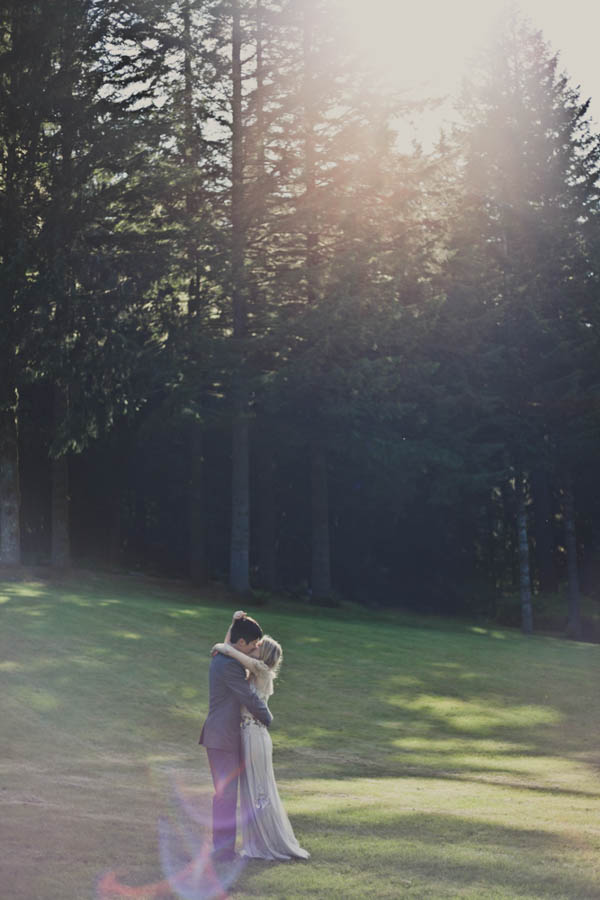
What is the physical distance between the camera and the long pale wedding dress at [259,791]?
8.73 m

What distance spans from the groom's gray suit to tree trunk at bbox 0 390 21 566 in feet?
68.0

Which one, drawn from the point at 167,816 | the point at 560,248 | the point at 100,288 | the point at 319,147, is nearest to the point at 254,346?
the point at 100,288

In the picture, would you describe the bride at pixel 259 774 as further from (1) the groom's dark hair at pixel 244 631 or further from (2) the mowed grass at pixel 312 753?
(2) the mowed grass at pixel 312 753

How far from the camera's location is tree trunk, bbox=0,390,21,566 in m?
28.4

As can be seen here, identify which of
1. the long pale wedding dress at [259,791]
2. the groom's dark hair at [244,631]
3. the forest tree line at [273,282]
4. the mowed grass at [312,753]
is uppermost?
the forest tree line at [273,282]

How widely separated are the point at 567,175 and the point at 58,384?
2169 centimetres

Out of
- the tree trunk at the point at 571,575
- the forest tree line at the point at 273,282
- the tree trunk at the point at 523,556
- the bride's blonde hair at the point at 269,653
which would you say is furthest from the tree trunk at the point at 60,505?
the bride's blonde hair at the point at 269,653

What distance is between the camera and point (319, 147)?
32906 mm

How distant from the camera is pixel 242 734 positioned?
346 inches

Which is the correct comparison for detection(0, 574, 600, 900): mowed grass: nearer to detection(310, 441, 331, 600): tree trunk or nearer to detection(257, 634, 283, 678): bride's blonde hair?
detection(257, 634, 283, 678): bride's blonde hair

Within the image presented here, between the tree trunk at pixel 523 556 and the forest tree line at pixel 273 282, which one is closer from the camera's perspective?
the forest tree line at pixel 273 282

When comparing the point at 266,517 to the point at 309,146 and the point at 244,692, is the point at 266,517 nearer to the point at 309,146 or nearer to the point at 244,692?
the point at 309,146

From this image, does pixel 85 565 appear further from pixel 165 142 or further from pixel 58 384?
pixel 165 142

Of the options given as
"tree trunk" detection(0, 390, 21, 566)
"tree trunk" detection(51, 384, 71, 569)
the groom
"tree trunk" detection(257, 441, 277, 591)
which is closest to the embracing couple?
the groom
